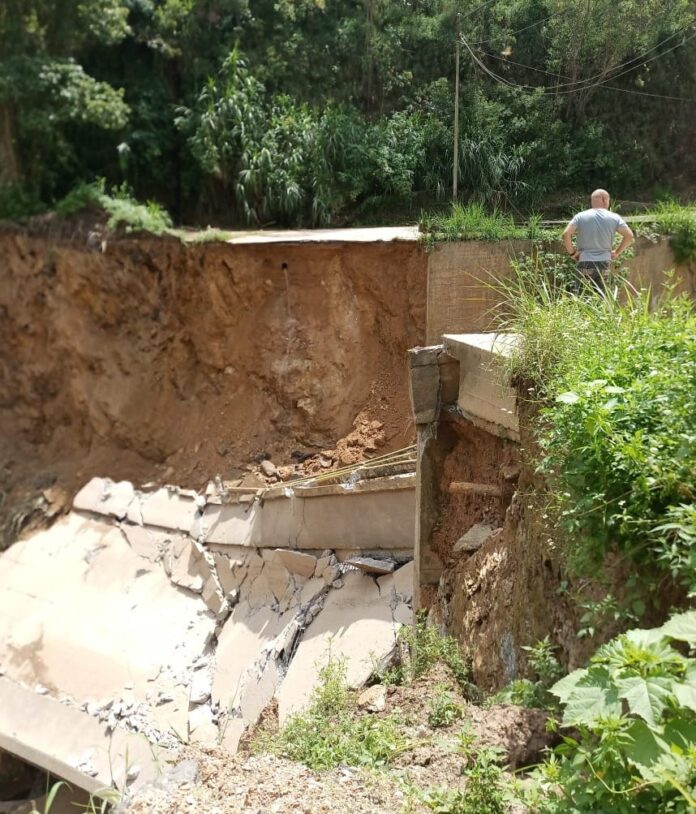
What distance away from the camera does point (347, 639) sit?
22.7 ft

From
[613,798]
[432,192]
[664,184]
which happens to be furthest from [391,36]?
[613,798]

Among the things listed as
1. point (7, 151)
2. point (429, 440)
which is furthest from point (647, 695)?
point (7, 151)

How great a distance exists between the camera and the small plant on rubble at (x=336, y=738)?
3.99 metres

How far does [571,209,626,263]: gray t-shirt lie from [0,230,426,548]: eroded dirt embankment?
3330 millimetres

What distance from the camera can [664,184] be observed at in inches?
417

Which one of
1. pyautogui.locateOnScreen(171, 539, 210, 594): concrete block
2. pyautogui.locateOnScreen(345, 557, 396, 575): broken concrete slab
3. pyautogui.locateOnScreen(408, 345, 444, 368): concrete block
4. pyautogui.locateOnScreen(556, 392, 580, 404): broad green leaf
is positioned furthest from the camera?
pyautogui.locateOnScreen(171, 539, 210, 594): concrete block

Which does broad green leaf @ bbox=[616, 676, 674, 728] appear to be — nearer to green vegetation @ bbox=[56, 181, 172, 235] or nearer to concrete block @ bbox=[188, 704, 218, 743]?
concrete block @ bbox=[188, 704, 218, 743]

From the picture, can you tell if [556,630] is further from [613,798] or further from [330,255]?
[330,255]

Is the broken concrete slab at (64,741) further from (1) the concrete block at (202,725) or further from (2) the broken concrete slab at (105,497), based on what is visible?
(2) the broken concrete slab at (105,497)

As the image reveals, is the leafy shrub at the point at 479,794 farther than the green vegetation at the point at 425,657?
No

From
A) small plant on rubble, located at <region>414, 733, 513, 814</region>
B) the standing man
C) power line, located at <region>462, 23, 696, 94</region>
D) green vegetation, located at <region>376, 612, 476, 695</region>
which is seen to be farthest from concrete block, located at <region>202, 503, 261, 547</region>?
power line, located at <region>462, 23, 696, 94</region>

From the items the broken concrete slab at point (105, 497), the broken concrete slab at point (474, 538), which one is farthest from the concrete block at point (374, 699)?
the broken concrete slab at point (105, 497)

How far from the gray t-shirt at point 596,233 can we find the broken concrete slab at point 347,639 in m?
3.39

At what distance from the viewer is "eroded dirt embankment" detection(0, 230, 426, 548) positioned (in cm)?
1045
